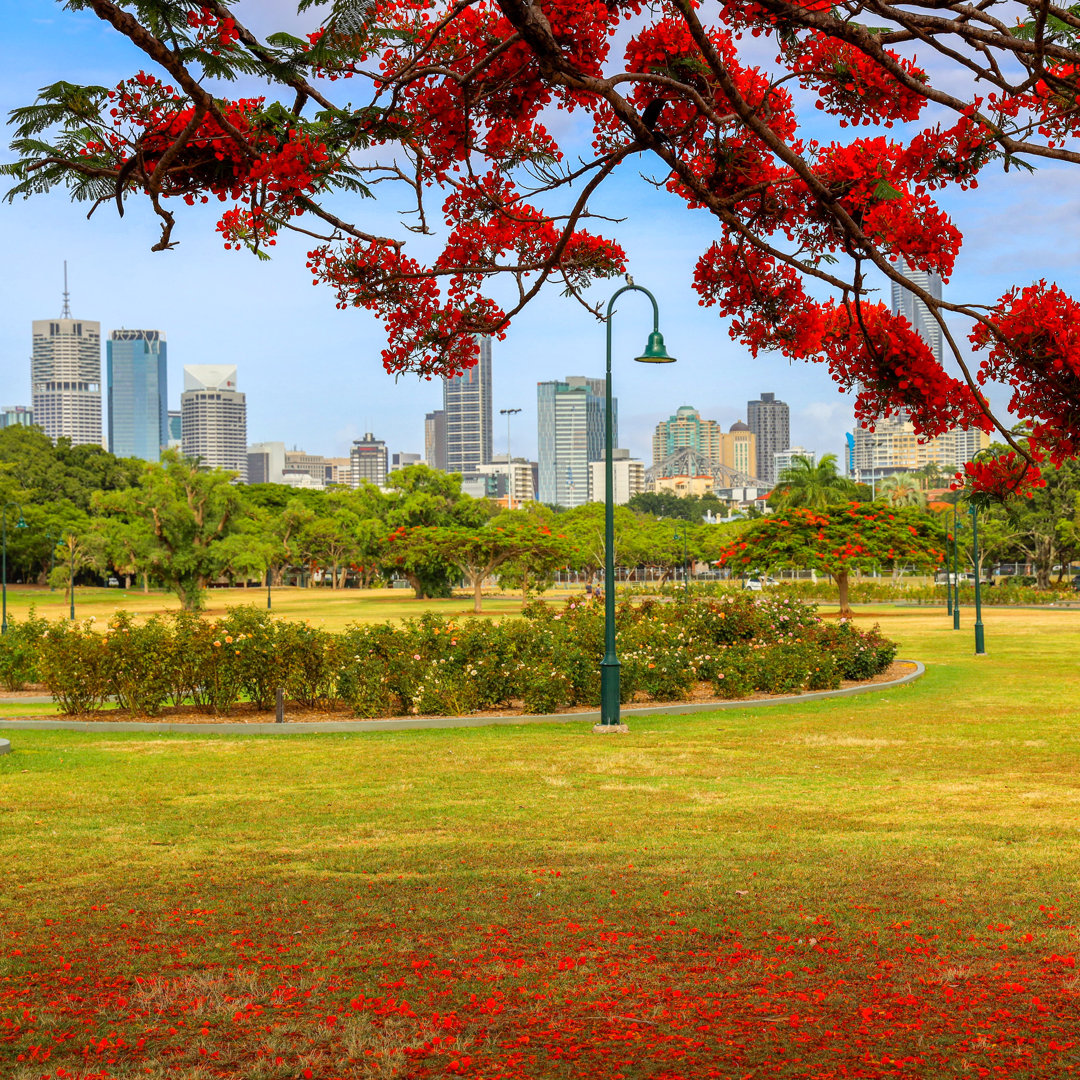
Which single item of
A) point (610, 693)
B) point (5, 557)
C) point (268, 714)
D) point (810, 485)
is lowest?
point (268, 714)

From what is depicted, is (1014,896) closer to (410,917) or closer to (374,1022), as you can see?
(410,917)

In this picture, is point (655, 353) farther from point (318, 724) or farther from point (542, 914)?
point (542, 914)

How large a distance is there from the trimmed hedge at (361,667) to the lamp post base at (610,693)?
2076 mm

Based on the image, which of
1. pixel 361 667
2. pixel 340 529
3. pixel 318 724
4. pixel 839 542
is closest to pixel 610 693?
pixel 318 724

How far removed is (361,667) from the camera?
1781 cm

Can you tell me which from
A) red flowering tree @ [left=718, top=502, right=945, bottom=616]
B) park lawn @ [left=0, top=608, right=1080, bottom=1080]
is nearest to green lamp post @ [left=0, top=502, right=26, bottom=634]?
park lawn @ [left=0, top=608, right=1080, bottom=1080]

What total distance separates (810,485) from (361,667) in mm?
50369

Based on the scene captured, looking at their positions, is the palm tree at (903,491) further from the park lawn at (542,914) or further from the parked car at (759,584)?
the park lawn at (542,914)

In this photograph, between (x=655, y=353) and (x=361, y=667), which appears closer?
(x=655, y=353)

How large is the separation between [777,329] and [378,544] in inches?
2757

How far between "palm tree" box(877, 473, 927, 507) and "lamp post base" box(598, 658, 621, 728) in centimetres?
8518

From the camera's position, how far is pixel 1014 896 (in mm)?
7262

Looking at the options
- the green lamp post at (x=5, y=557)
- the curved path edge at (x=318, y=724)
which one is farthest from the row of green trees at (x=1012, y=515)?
the curved path edge at (x=318, y=724)

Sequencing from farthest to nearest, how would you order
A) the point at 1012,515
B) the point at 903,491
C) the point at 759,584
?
1. the point at 903,491
2. the point at 759,584
3. the point at 1012,515
